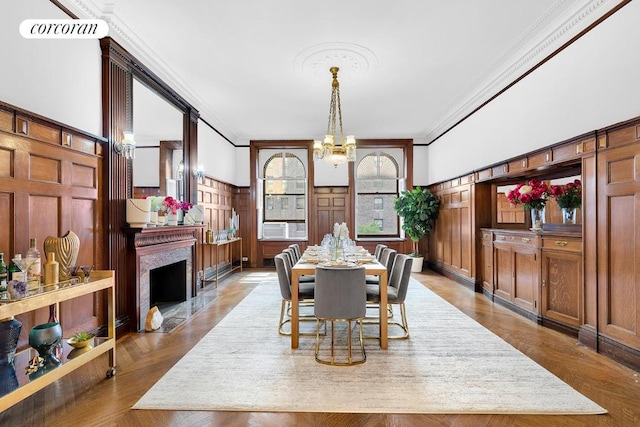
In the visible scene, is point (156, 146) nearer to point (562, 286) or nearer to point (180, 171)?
point (180, 171)

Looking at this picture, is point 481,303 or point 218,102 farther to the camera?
point 218,102

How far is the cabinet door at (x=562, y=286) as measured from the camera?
11.6 feet

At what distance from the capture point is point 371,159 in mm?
8523

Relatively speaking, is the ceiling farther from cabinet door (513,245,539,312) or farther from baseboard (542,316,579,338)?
baseboard (542,316,579,338)

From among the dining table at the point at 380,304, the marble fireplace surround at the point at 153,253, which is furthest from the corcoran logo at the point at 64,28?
the dining table at the point at 380,304

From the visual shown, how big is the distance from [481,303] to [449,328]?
1.51 meters

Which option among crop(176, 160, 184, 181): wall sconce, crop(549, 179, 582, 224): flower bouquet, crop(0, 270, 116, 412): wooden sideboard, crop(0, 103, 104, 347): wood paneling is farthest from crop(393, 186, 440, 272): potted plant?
crop(0, 270, 116, 412): wooden sideboard

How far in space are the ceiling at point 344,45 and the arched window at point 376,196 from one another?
2.43 m

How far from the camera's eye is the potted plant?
7.33 meters

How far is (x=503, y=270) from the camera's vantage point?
4.89 metres

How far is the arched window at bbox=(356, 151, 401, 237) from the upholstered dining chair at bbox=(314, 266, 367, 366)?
5534 millimetres

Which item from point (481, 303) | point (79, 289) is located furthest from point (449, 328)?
point (79, 289)

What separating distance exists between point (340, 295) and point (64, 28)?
11.2 feet

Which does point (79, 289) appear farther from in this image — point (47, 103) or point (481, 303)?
point (481, 303)
